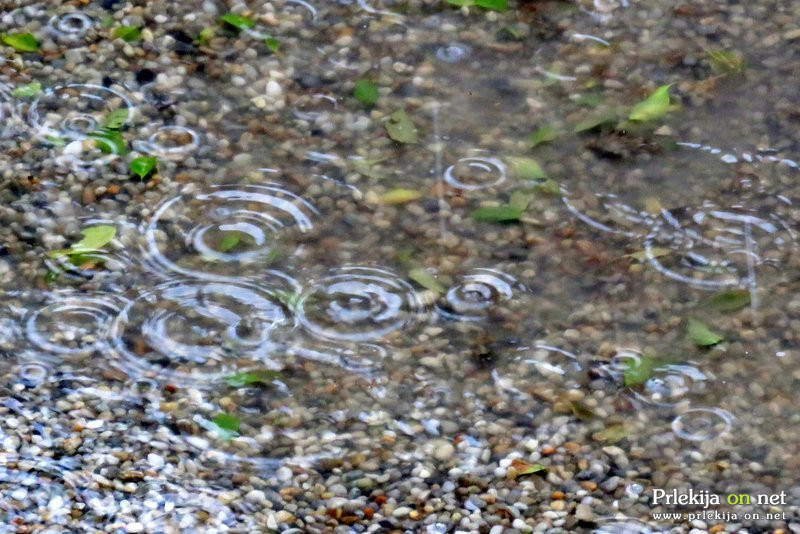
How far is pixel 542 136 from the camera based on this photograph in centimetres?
378

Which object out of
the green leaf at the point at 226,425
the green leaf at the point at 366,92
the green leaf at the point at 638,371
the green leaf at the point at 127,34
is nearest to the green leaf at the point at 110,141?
the green leaf at the point at 127,34

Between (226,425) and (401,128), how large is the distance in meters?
1.35

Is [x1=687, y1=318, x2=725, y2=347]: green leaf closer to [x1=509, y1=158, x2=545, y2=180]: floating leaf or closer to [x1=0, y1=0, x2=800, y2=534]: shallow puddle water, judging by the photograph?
[x1=0, y1=0, x2=800, y2=534]: shallow puddle water

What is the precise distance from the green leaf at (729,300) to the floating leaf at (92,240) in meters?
1.86

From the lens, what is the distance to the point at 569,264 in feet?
11.1

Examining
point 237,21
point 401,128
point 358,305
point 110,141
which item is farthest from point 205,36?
point 358,305

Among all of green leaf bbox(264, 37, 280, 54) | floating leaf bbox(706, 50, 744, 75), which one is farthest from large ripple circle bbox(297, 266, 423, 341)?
floating leaf bbox(706, 50, 744, 75)

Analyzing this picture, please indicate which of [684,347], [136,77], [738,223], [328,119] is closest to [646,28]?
[738,223]

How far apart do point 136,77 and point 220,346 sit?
1.33 metres

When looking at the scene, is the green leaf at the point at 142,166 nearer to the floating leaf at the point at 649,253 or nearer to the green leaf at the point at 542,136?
the green leaf at the point at 542,136

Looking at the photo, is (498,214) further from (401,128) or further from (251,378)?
(251,378)

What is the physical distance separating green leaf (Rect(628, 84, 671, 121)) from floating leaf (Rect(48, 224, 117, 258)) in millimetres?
1831

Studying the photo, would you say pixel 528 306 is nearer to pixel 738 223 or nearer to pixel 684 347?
pixel 684 347

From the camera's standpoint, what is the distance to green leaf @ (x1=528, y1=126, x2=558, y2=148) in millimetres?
3766
